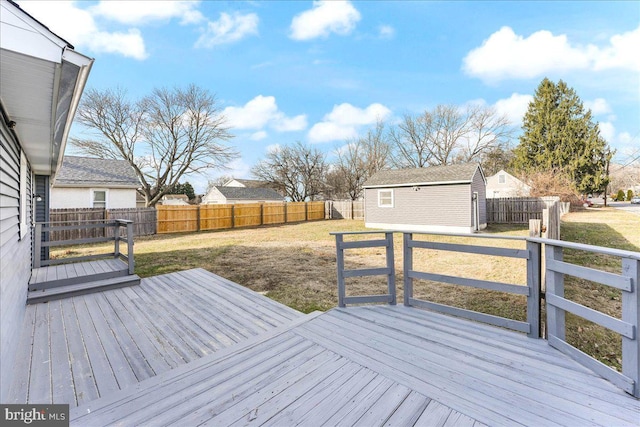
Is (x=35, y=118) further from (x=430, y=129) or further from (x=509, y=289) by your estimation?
(x=430, y=129)

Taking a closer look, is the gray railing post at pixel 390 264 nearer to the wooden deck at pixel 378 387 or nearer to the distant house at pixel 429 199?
the wooden deck at pixel 378 387

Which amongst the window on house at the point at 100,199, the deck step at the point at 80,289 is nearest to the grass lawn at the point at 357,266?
the deck step at the point at 80,289

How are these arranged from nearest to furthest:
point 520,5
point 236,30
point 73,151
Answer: point 520,5, point 236,30, point 73,151

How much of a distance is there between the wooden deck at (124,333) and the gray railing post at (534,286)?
2.56m

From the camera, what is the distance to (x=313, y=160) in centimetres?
2939

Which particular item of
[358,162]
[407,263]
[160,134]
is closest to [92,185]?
[160,134]

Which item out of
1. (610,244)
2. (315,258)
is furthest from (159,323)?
(610,244)

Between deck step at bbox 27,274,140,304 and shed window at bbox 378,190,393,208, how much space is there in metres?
12.8

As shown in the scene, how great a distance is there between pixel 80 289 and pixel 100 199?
1172cm

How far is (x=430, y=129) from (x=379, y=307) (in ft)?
89.2

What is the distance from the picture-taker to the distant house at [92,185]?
513 inches

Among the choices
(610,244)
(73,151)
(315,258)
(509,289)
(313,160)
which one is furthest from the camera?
(313,160)

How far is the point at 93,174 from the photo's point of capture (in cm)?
1380

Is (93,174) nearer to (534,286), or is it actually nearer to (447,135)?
A: (534,286)
